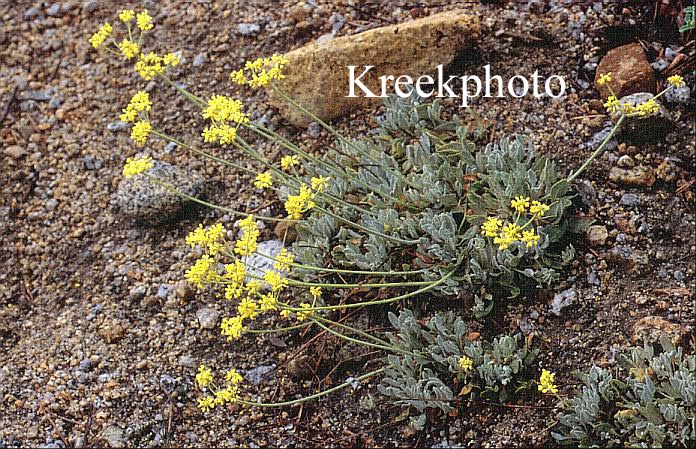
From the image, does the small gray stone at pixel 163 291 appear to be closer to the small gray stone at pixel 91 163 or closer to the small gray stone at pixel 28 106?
the small gray stone at pixel 91 163

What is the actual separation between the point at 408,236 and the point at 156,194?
1.49 metres

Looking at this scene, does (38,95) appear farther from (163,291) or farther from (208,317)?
(208,317)

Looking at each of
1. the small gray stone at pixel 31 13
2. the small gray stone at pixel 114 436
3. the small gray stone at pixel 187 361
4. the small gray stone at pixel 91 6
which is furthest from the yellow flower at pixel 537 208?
the small gray stone at pixel 31 13

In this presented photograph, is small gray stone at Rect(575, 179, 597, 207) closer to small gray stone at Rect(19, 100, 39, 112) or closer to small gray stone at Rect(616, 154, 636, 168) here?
small gray stone at Rect(616, 154, 636, 168)

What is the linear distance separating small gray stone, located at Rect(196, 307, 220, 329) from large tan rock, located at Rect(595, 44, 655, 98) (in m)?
2.40

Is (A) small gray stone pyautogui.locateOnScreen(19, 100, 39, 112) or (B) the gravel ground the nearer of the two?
(B) the gravel ground

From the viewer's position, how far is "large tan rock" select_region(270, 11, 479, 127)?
4.68 metres

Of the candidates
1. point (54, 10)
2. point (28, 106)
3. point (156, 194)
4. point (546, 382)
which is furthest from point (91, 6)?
point (546, 382)

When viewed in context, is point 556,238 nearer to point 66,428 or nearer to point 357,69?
point 357,69

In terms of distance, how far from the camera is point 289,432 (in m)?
3.78

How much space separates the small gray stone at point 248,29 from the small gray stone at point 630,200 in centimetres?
258

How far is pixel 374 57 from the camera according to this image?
470 cm

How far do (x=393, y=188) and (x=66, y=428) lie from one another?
1.98 metres

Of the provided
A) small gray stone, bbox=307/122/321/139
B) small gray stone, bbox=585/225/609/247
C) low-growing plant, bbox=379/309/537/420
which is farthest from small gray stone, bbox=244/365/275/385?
small gray stone, bbox=585/225/609/247
